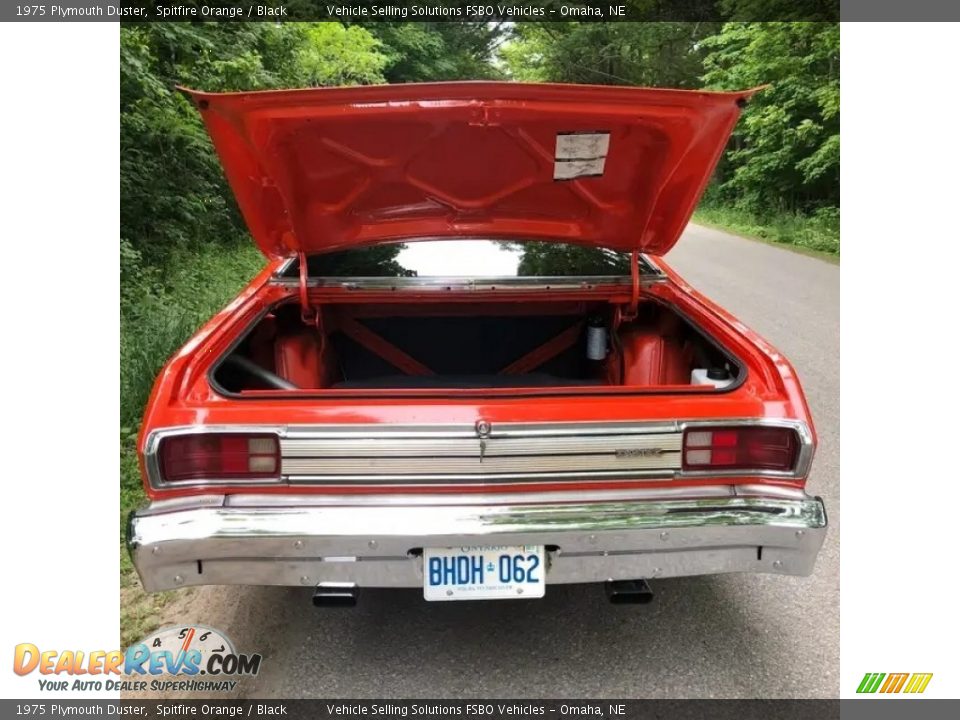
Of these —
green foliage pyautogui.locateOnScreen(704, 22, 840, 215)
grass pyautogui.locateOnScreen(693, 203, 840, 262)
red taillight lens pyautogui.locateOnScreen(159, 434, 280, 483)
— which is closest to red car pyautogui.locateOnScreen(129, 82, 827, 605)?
red taillight lens pyautogui.locateOnScreen(159, 434, 280, 483)

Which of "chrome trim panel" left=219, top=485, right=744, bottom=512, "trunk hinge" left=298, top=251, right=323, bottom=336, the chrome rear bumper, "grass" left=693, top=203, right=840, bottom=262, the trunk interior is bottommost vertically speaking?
the chrome rear bumper

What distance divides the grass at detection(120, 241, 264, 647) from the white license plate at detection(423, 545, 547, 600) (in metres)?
1.36

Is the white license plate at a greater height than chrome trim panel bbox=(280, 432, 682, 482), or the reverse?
chrome trim panel bbox=(280, 432, 682, 482)

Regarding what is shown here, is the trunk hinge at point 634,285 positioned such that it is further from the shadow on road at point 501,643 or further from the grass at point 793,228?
the grass at point 793,228

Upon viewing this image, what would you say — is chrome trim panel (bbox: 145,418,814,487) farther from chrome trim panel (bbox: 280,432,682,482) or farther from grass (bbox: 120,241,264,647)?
grass (bbox: 120,241,264,647)

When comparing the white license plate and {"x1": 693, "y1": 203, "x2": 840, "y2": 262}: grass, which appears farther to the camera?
{"x1": 693, "y1": 203, "x2": 840, "y2": 262}: grass

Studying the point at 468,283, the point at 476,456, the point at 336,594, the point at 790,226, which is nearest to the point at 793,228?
the point at 790,226

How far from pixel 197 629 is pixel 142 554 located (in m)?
0.82

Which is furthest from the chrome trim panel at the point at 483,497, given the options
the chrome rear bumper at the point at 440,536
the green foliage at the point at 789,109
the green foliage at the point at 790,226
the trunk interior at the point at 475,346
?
the green foliage at the point at 789,109

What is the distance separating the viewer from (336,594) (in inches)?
80.6

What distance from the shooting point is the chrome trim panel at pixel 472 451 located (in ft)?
6.66

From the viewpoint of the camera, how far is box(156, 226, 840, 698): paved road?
232cm

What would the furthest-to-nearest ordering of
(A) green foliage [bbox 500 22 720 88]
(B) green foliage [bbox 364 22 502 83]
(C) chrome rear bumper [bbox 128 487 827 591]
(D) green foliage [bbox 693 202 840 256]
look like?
(A) green foliage [bbox 500 22 720 88] → (B) green foliage [bbox 364 22 502 83] → (D) green foliage [bbox 693 202 840 256] → (C) chrome rear bumper [bbox 128 487 827 591]

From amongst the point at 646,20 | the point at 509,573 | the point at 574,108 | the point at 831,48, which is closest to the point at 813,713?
the point at 509,573
